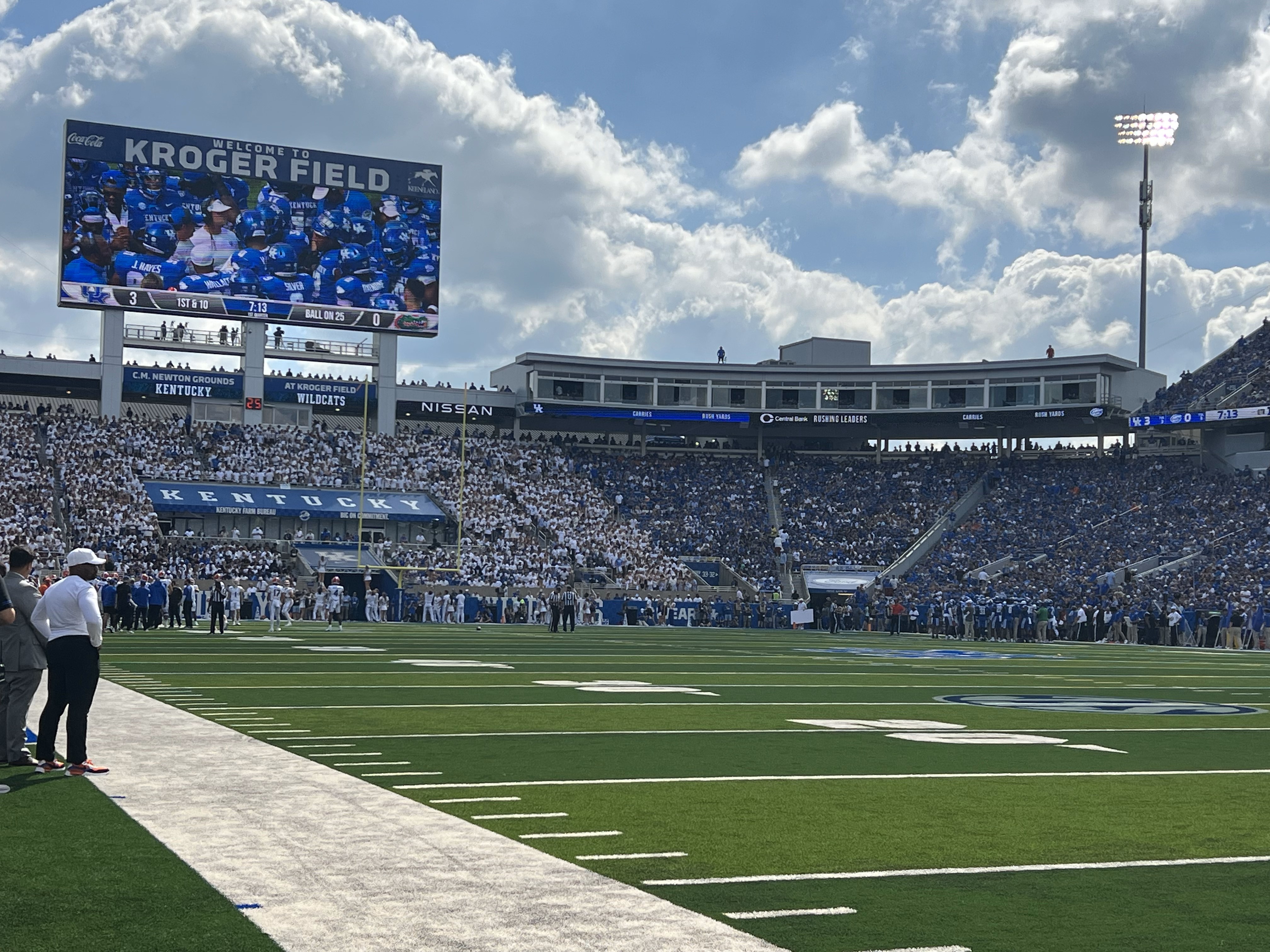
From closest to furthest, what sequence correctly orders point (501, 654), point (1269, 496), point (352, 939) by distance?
point (352, 939), point (501, 654), point (1269, 496)

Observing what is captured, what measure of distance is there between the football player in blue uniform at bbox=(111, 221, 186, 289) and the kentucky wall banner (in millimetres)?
7454

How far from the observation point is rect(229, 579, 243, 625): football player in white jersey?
122 ft

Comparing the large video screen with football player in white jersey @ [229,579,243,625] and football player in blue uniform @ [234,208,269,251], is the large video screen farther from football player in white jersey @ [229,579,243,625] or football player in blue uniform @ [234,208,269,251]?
football player in white jersey @ [229,579,243,625]

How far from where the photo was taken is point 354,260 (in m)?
52.2

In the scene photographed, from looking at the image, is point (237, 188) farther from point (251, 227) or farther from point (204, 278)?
point (204, 278)

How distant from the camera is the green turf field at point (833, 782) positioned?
544cm

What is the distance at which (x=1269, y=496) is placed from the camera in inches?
1871

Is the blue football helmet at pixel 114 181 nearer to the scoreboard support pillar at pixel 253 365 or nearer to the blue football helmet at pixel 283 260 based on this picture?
the blue football helmet at pixel 283 260

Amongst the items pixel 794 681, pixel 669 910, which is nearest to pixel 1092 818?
pixel 669 910

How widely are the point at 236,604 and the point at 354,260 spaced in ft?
62.0

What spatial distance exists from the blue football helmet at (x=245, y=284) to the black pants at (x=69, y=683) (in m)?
44.0

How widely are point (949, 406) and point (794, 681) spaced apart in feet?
146

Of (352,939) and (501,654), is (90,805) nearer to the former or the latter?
(352,939)

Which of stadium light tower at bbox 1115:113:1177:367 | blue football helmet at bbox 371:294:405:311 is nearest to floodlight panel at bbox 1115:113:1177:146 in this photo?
stadium light tower at bbox 1115:113:1177:367
